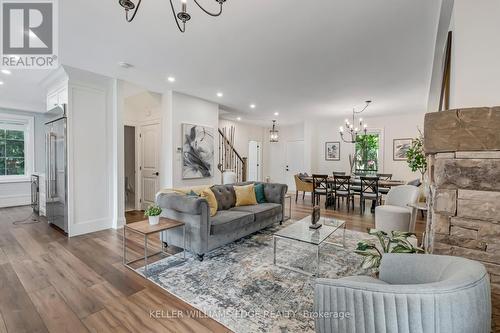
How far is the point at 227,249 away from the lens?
11.0 ft

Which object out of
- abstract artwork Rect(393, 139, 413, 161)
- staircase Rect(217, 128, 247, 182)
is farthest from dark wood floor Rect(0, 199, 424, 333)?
abstract artwork Rect(393, 139, 413, 161)

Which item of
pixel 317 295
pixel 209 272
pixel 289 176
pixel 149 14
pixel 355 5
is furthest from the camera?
pixel 289 176

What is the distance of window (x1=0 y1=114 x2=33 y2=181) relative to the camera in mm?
6059

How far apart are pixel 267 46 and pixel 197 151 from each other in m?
3.10

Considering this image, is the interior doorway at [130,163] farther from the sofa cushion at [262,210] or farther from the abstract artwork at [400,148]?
the abstract artwork at [400,148]

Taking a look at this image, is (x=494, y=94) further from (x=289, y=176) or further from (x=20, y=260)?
(x=289, y=176)

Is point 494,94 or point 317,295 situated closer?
point 317,295

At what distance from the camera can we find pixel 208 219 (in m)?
3.03

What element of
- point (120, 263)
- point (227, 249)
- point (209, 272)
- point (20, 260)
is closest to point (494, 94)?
point (209, 272)

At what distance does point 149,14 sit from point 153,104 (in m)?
3.48

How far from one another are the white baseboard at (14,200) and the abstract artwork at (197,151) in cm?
470

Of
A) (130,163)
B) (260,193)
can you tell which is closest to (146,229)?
(260,193)

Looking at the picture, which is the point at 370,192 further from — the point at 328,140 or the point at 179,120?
the point at 179,120

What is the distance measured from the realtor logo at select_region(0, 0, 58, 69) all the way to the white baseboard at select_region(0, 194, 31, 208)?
4.09 metres
